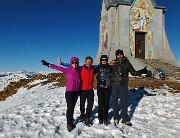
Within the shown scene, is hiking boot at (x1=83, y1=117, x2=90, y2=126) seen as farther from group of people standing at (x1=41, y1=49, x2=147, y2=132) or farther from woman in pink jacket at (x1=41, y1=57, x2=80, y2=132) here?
woman in pink jacket at (x1=41, y1=57, x2=80, y2=132)

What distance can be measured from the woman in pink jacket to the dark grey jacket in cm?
127

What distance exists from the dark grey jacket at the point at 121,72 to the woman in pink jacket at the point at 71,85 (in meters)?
1.27

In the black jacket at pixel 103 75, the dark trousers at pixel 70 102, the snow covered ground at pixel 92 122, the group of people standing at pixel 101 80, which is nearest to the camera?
the snow covered ground at pixel 92 122

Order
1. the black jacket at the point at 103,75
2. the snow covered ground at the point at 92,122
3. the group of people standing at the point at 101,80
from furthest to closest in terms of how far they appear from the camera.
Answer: the black jacket at the point at 103,75, the group of people standing at the point at 101,80, the snow covered ground at the point at 92,122

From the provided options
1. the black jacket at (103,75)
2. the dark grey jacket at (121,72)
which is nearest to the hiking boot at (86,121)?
the black jacket at (103,75)

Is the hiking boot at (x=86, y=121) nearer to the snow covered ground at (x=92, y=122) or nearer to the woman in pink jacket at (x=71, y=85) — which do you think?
the snow covered ground at (x=92, y=122)

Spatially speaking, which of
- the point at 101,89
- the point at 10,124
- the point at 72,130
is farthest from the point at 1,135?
the point at 101,89

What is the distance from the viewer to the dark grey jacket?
7781 mm

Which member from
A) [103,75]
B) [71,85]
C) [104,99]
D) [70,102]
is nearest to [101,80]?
[103,75]

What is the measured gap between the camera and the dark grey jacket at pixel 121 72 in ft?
25.5

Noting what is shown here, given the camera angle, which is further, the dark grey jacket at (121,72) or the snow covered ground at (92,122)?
the dark grey jacket at (121,72)

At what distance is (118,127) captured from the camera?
772 cm

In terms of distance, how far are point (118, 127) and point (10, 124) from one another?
3.58 m

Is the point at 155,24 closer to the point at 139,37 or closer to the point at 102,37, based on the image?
the point at 139,37
